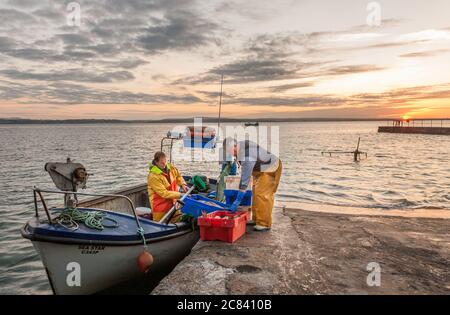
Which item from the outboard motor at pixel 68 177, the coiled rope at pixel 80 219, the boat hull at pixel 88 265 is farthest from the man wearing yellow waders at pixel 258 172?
the outboard motor at pixel 68 177

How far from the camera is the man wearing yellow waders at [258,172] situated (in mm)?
7566

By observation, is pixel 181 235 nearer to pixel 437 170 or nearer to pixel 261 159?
pixel 261 159

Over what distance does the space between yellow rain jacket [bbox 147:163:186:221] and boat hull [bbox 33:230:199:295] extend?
37.6 inches

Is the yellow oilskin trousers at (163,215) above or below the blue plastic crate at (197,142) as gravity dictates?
below

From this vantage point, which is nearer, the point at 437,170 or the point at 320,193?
the point at 320,193

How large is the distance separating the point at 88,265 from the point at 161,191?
1.94 metres

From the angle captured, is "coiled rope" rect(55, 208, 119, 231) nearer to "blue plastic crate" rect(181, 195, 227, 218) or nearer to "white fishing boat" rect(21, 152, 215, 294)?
"white fishing boat" rect(21, 152, 215, 294)

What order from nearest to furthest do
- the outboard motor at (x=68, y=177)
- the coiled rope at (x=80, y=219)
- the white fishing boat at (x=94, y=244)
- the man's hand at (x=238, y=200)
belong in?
the white fishing boat at (x=94, y=244), the coiled rope at (x=80, y=219), the outboard motor at (x=68, y=177), the man's hand at (x=238, y=200)

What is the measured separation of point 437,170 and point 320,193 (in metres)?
19.2

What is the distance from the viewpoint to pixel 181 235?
733cm

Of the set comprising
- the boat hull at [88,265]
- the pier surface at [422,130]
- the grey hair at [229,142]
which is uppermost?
the pier surface at [422,130]

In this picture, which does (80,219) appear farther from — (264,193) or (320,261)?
(320,261)

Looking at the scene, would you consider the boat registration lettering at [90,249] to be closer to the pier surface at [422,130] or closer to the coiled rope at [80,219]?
the coiled rope at [80,219]

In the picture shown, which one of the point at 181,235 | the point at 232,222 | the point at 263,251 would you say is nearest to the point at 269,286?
the point at 263,251
